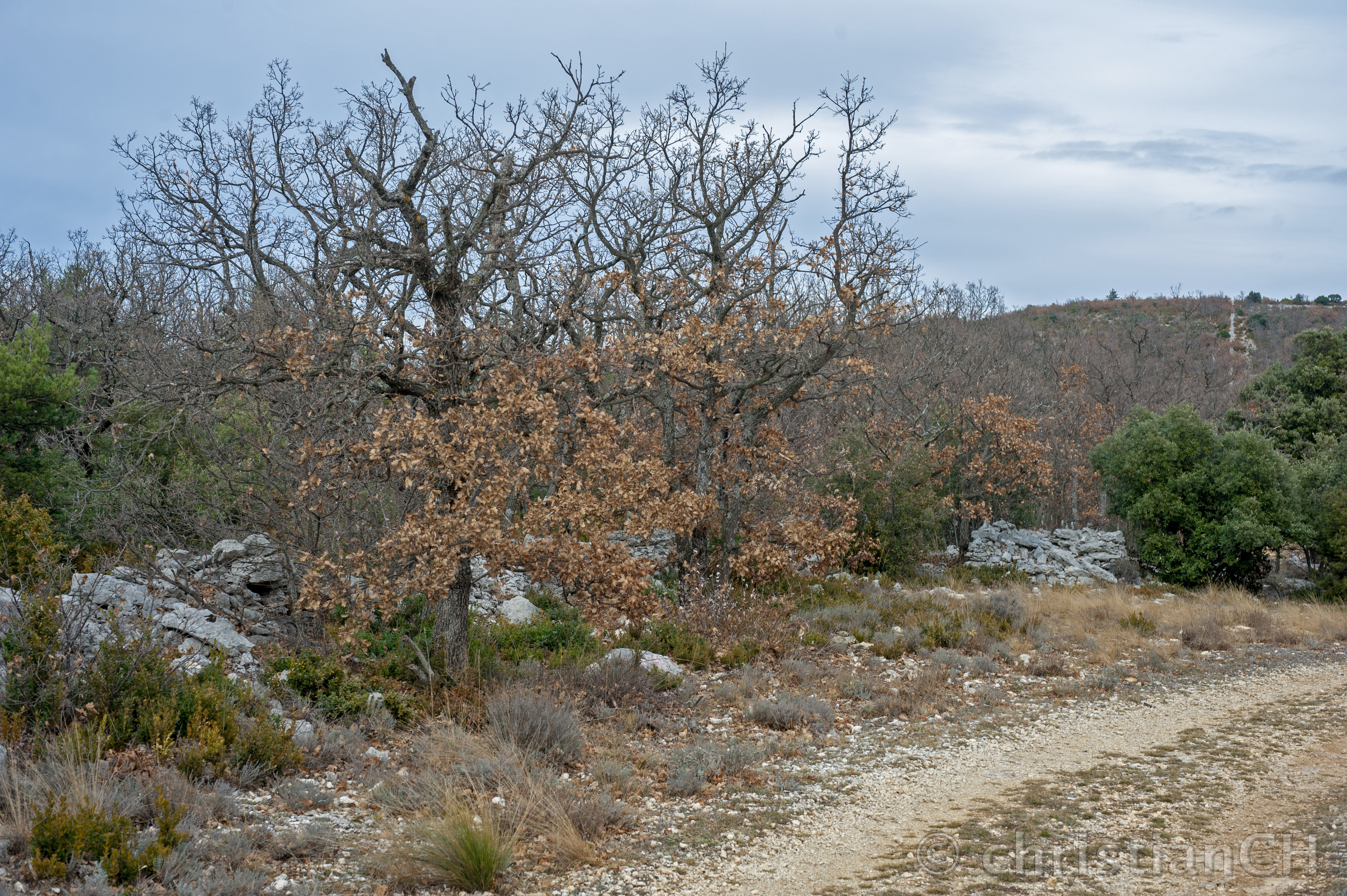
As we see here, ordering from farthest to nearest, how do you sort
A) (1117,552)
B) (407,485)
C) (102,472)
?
(1117,552) → (102,472) → (407,485)

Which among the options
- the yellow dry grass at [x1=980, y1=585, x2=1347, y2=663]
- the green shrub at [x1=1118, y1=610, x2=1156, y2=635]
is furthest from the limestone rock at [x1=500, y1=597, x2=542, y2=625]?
the green shrub at [x1=1118, y1=610, x2=1156, y2=635]

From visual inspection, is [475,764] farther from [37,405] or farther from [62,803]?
[37,405]

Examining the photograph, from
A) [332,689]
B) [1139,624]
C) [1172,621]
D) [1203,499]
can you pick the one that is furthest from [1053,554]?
[332,689]

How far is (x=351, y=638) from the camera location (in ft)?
26.5

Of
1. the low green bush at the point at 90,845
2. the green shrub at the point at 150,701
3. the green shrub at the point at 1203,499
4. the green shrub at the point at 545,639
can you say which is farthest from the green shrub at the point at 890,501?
the low green bush at the point at 90,845

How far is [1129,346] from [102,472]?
173ft

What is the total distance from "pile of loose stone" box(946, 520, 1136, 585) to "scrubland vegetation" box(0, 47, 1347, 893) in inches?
43.1

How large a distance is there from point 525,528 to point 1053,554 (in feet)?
58.0

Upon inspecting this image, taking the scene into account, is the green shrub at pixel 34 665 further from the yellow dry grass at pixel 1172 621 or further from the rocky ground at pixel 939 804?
the yellow dry grass at pixel 1172 621

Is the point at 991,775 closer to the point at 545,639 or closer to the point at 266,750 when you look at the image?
the point at 545,639

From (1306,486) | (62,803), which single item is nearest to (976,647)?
(62,803)

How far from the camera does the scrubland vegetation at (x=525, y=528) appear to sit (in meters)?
6.14

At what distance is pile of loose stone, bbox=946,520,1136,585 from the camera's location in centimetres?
2045

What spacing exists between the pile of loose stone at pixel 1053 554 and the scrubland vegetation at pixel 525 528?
1095 millimetres
